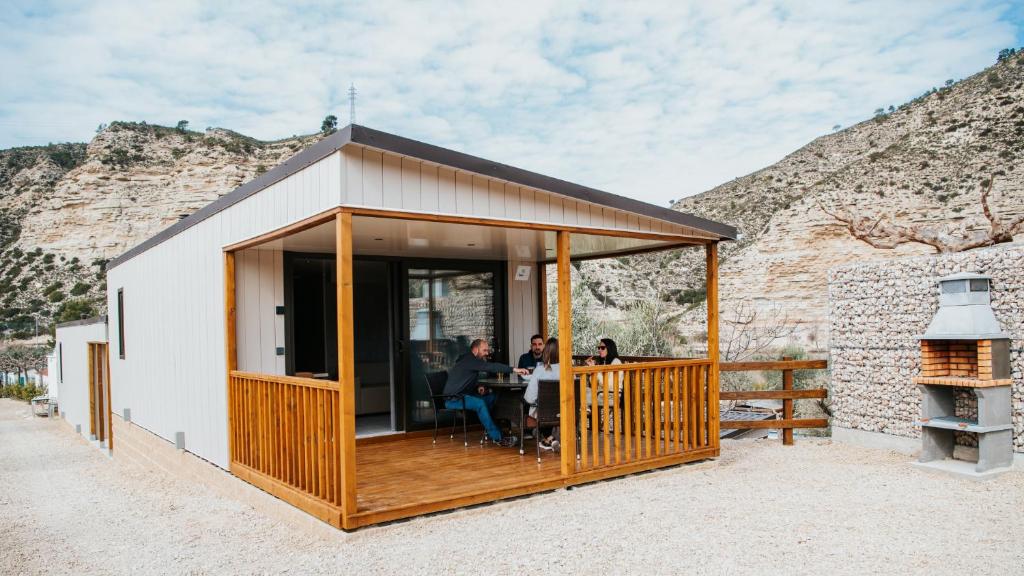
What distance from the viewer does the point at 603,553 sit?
162 inches

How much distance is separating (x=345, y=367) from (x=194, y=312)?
122 inches

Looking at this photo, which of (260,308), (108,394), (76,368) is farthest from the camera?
(76,368)

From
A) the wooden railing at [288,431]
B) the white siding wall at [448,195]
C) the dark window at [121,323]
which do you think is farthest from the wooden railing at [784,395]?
the dark window at [121,323]

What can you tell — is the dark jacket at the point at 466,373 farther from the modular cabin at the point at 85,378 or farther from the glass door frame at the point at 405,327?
the modular cabin at the point at 85,378

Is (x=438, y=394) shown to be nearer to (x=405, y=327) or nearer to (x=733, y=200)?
(x=405, y=327)

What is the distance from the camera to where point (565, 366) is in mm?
5383

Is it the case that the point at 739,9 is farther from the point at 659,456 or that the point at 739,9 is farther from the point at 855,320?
the point at 659,456

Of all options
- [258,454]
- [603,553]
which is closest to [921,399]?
[603,553]

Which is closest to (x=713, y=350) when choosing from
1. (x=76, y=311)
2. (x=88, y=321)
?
(x=88, y=321)

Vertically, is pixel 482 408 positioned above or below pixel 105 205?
below

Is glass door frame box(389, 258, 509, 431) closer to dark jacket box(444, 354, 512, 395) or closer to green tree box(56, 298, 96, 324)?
dark jacket box(444, 354, 512, 395)

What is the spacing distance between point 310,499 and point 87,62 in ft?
141

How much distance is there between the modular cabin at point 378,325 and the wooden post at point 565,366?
0.02 m

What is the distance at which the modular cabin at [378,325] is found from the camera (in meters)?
4.56
